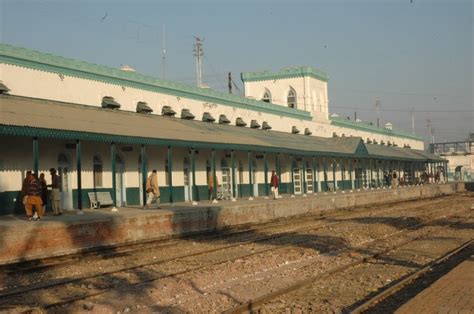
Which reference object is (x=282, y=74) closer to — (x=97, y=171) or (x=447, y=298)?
(x=97, y=171)

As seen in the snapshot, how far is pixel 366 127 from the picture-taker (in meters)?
66.6

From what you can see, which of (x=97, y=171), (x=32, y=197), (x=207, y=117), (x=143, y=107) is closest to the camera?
(x=32, y=197)

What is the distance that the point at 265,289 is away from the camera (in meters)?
10.4

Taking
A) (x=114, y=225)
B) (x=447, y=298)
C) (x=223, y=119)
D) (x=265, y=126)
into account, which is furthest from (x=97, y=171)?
(x=447, y=298)

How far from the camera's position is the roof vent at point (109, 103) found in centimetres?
2797

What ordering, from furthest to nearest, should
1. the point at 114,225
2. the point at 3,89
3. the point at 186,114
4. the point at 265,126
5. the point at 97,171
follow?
the point at 265,126, the point at 186,114, the point at 97,171, the point at 3,89, the point at 114,225

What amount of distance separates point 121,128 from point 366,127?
152 ft

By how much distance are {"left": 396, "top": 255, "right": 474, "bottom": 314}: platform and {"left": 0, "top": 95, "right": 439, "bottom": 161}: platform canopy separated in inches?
519

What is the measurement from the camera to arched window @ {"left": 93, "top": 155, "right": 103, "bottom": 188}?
2598 centimetres

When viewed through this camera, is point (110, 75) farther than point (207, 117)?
No

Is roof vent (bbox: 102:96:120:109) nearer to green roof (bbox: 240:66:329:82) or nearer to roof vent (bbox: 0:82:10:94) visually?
roof vent (bbox: 0:82:10:94)

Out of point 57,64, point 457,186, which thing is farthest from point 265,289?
point 457,186

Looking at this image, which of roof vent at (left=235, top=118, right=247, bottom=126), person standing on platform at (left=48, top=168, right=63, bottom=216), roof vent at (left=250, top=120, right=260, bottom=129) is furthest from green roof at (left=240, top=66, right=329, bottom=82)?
person standing on platform at (left=48, top=168, right=63, bottom=216)

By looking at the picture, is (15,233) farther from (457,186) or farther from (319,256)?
(457,186)
